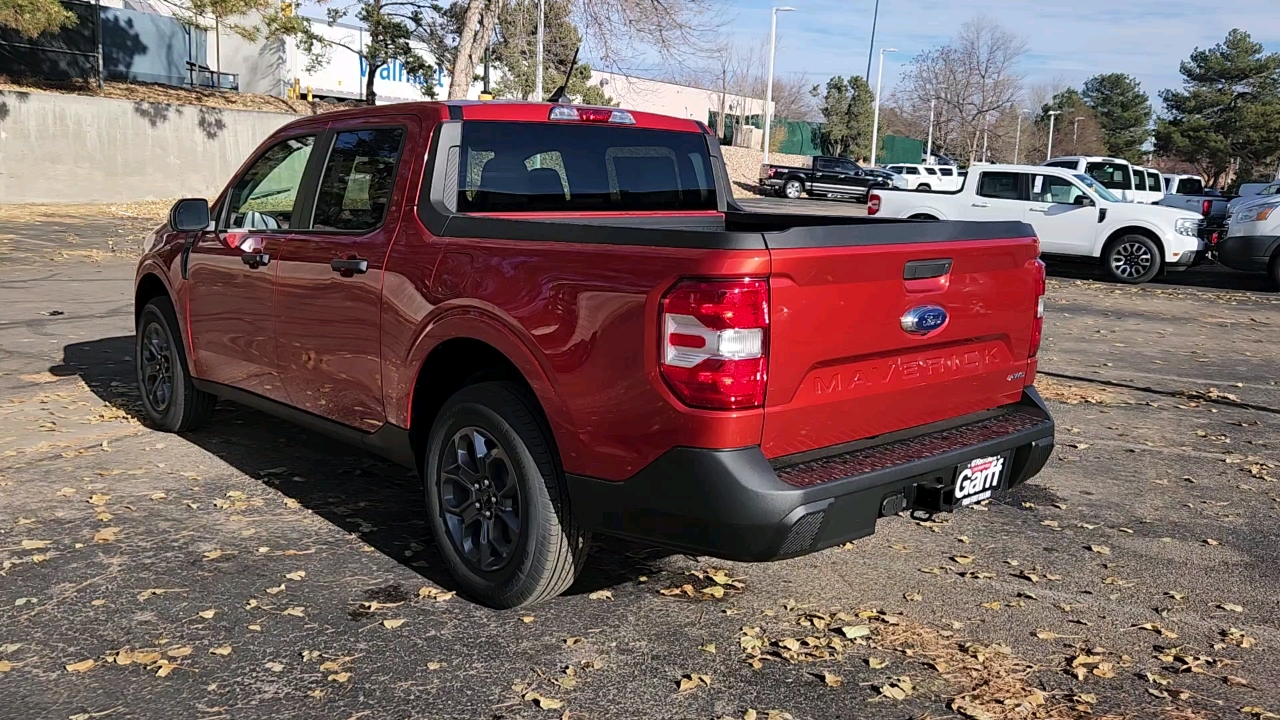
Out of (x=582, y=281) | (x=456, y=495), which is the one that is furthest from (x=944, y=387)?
(x=456, y=495)

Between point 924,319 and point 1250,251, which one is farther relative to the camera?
point 1250,251

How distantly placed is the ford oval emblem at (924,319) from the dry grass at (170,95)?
20.8m

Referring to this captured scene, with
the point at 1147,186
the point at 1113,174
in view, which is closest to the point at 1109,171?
the point at 1113,174

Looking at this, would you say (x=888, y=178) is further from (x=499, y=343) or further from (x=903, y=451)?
(x=499, y=343)

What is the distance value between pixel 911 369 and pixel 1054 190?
1498 centimetres

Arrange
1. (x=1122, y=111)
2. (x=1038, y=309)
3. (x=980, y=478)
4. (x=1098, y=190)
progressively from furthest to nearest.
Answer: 1. (x=1122, y=111)
2. (x=1098, y=190)
3. (x=1038, y=309)
4. (x=980, y=478)

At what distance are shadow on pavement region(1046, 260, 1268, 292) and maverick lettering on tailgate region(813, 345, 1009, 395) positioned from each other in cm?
1409

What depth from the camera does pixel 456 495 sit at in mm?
4055

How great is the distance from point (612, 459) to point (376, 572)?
1405mm

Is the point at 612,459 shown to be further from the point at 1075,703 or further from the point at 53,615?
the point at 53,615

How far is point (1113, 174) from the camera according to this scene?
23.0 meters

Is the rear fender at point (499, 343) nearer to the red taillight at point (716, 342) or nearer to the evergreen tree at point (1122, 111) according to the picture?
the red taillight at point (716, 342)

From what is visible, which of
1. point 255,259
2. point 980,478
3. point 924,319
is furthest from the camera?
point 255,259

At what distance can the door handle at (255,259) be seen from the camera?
16.3 ft
